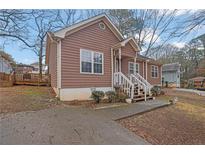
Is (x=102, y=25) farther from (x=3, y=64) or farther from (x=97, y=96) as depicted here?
(x=3, y=64)

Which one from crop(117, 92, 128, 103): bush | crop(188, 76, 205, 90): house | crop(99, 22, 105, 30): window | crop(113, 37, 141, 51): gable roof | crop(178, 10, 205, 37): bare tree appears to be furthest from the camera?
crop(113, 37, 141, 51): gable roof

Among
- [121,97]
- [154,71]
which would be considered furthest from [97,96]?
[154,71]

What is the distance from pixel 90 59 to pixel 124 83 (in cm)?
177

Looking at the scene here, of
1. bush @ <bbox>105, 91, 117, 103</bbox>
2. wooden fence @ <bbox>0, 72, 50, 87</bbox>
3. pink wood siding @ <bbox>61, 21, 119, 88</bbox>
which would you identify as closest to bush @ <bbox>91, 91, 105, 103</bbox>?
bush @ <bbox>105, 91, 117, 103</bbox>

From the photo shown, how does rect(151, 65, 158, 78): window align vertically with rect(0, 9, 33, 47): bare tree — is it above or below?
below

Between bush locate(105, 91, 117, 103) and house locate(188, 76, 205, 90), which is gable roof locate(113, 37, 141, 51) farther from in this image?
house locate(188, 76, 205, 90)

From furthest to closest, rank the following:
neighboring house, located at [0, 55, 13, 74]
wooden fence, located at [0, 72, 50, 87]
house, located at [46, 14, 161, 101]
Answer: wooden fence, located at [0, 72, 50, 87] < neighboring house, located at [0, 55, 13, 74] < house, located at [46, 14, 161, 101]

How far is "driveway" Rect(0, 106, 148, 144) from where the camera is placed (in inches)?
117

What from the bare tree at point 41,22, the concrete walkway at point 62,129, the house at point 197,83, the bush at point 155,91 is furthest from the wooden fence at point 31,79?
the house at point 197,83

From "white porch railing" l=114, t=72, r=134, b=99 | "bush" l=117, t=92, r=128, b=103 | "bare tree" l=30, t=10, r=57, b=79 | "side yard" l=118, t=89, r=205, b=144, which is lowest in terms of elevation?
"side yard" l=118, t=89, r=205, b=144
